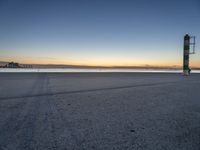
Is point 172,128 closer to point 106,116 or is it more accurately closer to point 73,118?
point 106,116

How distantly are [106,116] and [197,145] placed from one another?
233 cm

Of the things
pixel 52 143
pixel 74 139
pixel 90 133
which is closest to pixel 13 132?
pixel 52 143

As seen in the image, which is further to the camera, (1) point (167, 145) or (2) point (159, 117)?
(2) point (159, 117)

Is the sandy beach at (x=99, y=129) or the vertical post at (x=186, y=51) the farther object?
the vertical post at (x=186, y=51)

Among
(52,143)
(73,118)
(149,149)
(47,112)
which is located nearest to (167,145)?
(149,149)

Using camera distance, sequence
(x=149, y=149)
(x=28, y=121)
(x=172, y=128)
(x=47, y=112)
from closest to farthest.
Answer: (x=149, y=149) < (x=172, y=128) < (x=28, y=121) < (x=47, y=112)

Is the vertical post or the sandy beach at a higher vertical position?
the vertical post

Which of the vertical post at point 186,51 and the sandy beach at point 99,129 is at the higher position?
the vertical post at point 186,51

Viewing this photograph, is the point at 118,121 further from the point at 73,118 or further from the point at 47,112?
the point at 47,112

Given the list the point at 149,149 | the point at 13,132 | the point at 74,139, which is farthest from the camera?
the point at 13,132

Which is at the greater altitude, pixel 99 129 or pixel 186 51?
pixel 186 51

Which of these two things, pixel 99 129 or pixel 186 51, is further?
pixel 186 51

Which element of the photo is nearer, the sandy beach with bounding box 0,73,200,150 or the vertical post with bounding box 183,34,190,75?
the sandy beach with bounding box 0,73,200,150

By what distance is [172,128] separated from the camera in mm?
3654
